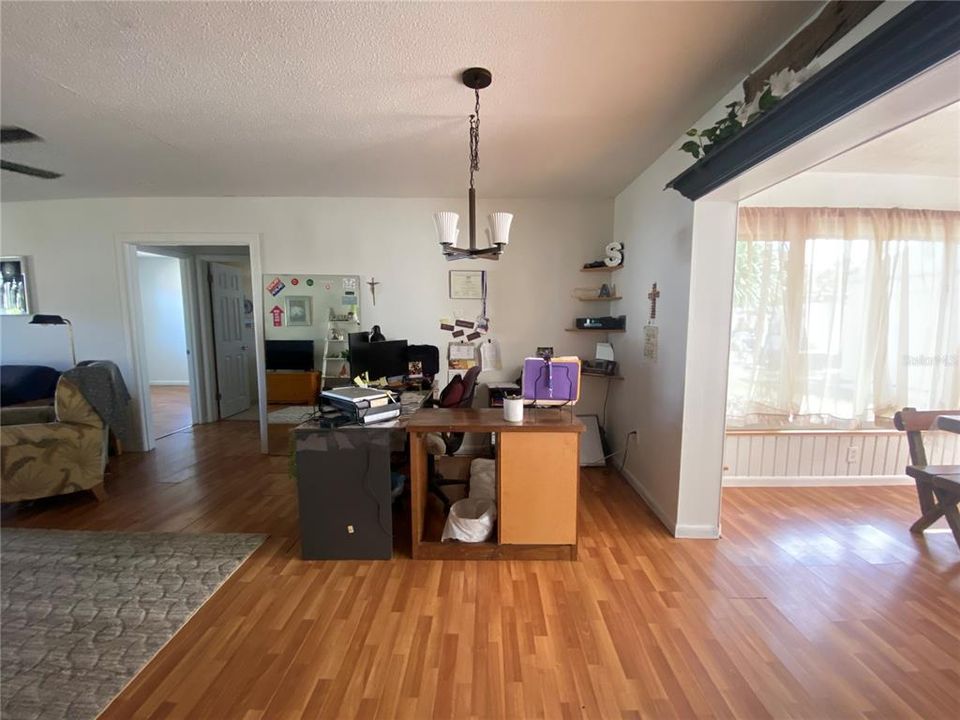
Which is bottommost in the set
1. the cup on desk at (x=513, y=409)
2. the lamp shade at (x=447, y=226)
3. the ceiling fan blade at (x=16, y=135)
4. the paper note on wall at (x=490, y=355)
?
the cup on desk at (x=513, y=409)

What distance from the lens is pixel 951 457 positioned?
294 centimetres

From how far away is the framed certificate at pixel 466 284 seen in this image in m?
3.61

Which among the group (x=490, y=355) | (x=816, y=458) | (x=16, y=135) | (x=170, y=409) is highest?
(x=16, y=135)

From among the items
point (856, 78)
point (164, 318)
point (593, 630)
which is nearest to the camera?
point (856, 78)

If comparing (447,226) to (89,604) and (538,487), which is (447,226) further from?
(89,604)

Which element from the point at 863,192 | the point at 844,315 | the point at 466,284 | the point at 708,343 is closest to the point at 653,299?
the point at 708,343

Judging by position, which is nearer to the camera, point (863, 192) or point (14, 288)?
point (863, 192)

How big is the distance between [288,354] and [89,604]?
2249 mm

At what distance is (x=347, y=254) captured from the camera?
11.8ft

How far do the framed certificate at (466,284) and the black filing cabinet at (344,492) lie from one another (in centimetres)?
195

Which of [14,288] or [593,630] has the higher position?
[14,288]

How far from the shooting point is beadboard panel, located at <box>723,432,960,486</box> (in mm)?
2984

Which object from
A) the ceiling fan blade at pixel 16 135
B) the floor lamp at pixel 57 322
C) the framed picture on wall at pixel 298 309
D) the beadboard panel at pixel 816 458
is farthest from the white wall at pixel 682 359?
the floor lamp at pixel 57 322

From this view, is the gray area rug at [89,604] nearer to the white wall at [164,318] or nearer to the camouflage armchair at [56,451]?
the camouflage armchair at [56,451]
